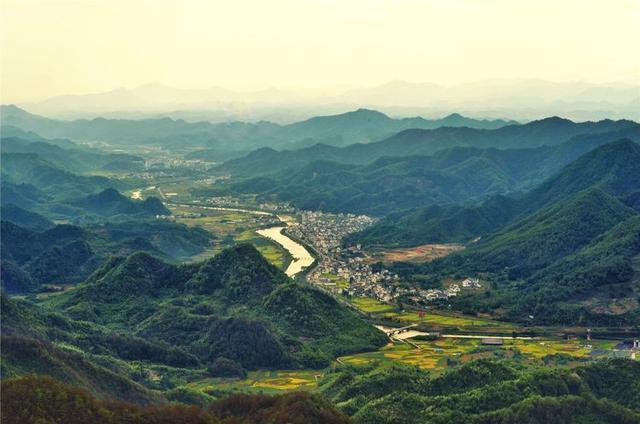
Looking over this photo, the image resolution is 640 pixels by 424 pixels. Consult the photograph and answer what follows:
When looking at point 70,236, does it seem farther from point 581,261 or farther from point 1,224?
point 581,261

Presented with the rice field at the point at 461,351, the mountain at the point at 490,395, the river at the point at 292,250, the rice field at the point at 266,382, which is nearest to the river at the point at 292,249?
the river at the point at 292,250

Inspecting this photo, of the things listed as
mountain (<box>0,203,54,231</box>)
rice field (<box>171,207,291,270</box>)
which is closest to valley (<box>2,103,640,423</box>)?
rice field (<box>171,207,291,270</box>)

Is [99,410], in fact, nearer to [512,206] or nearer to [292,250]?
[292,250]

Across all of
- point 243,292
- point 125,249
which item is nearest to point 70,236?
point 125,249

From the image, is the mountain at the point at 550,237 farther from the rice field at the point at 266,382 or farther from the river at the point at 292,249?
the rice field at the point at 266,382

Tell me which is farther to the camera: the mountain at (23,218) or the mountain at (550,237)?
the mountain at (23,218)

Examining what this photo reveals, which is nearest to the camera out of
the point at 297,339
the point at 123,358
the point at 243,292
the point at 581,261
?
the point at 123,358

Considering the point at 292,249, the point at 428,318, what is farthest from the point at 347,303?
the point at 292,249
